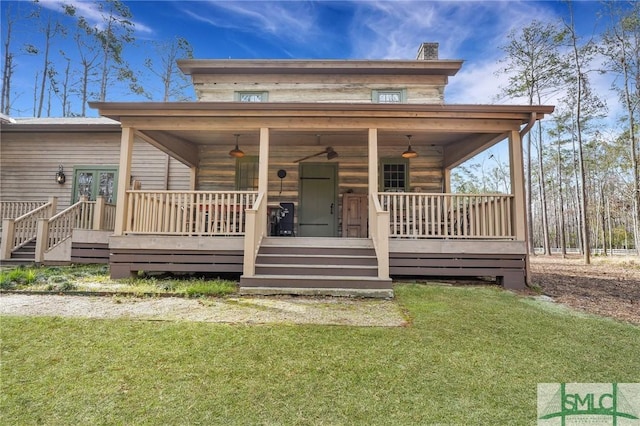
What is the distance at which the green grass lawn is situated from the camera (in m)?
1.92

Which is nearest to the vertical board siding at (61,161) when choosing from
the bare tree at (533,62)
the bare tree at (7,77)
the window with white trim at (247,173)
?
the window with white trim at (247,173)

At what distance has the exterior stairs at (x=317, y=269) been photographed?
Answer: 4898mm

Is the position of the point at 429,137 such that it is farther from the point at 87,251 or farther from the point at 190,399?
the point at 87,251

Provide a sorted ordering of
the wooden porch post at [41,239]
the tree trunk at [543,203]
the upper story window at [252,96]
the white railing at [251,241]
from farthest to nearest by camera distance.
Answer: the tree trunk at [543,203], the upper story window at [252,96], the wooden porch post at [41,239], the white railing at [251,241]

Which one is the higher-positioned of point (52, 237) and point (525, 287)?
point (52, 237)

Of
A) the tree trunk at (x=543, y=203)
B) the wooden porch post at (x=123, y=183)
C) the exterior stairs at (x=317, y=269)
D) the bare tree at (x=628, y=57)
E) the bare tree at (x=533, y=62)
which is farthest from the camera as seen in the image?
the tree trunk at (x=543, y=203)

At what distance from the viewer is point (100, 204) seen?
7703 millimetres

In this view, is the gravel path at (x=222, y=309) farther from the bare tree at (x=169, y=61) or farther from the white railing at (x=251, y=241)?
the bare tree at (x=169, y=61)

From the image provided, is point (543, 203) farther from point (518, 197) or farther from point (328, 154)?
point (328, 154)

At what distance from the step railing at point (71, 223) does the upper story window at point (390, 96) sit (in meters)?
7.85

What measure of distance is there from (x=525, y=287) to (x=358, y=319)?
3.90m

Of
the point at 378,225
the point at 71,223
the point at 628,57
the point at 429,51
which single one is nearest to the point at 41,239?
the point at 71,223

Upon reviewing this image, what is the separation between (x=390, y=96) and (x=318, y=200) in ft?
13.1

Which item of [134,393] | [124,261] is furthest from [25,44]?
[134,393]
